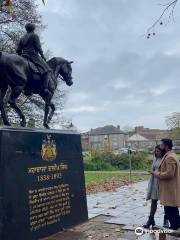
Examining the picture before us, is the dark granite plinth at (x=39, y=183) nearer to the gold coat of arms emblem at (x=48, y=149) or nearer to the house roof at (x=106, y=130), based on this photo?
the gold coat of arms emblem at (x=48, y=149)

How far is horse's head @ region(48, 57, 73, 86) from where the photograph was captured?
9.95 metres

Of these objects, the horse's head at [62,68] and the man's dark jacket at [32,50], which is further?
the horse's head at [62,68]

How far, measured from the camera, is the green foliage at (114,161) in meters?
31.0

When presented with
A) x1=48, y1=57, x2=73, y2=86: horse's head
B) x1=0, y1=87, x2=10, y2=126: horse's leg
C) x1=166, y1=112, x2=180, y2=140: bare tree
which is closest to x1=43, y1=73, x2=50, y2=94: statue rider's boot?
x1=48, y1=57, x2=73, y2=86: horse's head

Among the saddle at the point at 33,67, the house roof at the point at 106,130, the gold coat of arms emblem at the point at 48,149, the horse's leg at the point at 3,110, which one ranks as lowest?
the gold coat of arms emblem at the point at 48,149

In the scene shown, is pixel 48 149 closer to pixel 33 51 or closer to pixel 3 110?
pixel 3 110

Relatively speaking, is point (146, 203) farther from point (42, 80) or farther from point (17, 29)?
point (17, 29)

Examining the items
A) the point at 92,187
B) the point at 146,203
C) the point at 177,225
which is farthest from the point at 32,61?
the point at 92,187

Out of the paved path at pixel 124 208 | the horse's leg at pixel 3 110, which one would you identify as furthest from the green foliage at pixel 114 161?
the horse's leg at pixel 3 110

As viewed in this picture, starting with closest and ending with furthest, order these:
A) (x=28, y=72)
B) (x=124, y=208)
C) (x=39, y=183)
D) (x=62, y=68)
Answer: (x=39, y=183), (x=28, y=72), (x=62, y=68), (x=124, y=208)

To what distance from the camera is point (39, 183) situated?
7887 millimetres

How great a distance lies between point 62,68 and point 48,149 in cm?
261

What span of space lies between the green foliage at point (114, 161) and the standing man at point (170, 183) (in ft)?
75.4

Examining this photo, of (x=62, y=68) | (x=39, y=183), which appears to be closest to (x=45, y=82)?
(x=62, y=68)
